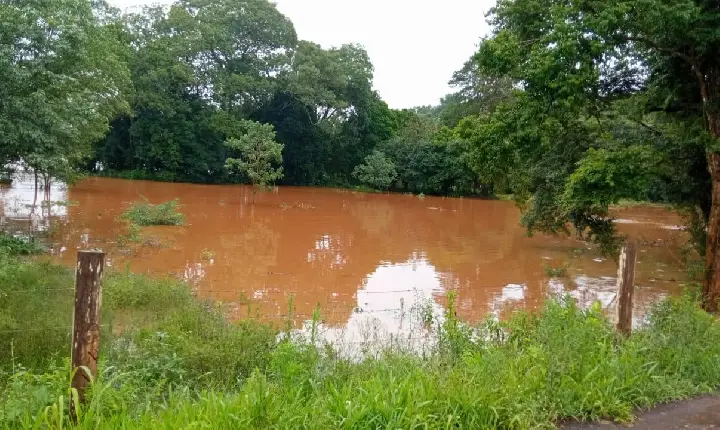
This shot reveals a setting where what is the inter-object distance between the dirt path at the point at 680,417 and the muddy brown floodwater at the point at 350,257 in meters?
4.68

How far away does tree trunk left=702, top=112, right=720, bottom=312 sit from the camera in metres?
9.09

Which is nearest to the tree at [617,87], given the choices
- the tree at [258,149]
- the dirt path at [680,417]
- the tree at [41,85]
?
the dirt path at [680,417]

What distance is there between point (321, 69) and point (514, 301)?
29.1 metres

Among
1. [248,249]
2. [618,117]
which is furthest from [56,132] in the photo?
[618,117]

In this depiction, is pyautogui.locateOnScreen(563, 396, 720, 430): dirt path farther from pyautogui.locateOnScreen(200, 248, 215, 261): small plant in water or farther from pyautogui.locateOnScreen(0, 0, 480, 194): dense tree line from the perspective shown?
pyautogui.locateOnScreen(0, 0, 480, 194): dense tree line

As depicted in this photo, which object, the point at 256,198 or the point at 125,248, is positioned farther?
the point at 256,198

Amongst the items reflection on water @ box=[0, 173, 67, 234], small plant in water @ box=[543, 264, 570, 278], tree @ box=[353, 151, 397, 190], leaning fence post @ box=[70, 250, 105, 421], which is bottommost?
small plant in water @ box=[543, 264, 570, 278]

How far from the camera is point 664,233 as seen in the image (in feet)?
82.6

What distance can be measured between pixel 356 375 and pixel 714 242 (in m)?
7.86

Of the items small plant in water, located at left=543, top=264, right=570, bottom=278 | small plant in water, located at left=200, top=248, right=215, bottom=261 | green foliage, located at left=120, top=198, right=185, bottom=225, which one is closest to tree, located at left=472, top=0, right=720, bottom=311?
small plant in water, located at left=543, top=264, right=570, bottom=278

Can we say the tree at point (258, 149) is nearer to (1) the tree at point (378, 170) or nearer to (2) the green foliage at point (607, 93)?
(1) the tree at point (378, 170)

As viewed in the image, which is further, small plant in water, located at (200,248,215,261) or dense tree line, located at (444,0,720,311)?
small plant in water, located at (200,248,215,261)

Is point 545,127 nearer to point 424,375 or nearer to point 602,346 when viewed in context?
point 602,346

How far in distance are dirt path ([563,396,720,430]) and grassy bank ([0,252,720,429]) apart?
9 centimetres
